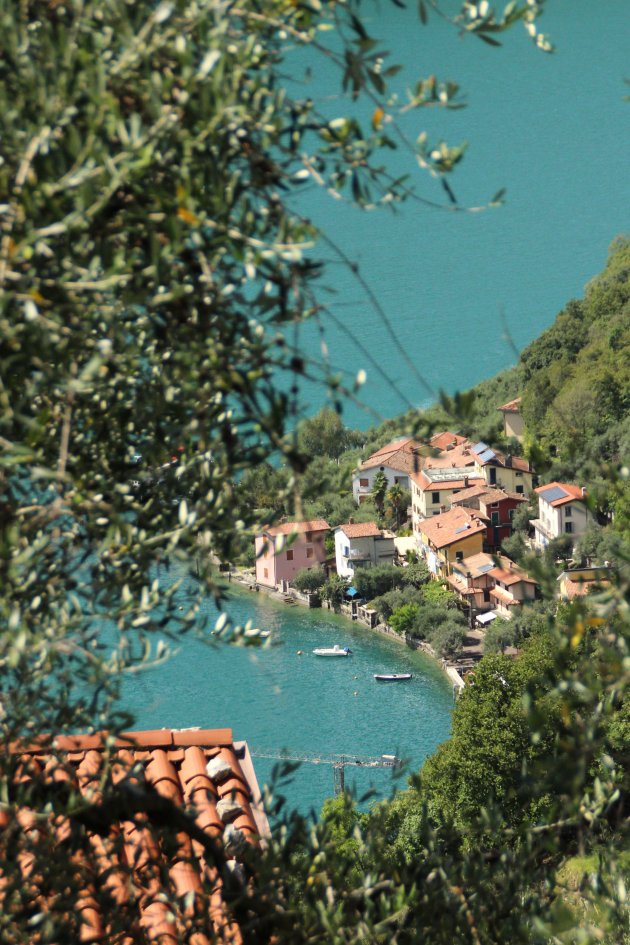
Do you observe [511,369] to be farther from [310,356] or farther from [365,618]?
[310,356]

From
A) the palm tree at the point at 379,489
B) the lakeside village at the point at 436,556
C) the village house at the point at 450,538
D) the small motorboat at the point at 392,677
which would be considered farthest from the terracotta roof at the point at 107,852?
the palm tree at the point at 379,489

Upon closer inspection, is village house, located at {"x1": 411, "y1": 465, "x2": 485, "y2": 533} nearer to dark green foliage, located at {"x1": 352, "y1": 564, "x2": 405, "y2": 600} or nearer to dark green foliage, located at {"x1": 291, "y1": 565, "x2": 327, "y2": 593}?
dark green foliage, located at {"x1": 352, "y1": 564, "x2": 405, "y2": 600}

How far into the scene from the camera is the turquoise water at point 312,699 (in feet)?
73.0

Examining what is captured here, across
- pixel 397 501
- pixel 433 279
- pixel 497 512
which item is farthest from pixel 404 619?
pixel 433 279

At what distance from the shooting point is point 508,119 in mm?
62188

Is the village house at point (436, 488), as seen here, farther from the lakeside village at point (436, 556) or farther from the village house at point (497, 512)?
the village house at point (497, 512)

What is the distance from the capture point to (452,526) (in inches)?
1146

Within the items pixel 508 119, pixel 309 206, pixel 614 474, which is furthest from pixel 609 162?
pixel 614 474

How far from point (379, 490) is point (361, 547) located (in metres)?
3.01

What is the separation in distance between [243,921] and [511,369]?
123 feet

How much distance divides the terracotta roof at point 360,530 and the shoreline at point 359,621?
1895 mm

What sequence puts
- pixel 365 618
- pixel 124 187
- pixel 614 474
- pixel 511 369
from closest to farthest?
pixel 124 187 < pixel 614 474 < pixel 365 618 < pixel 511 369

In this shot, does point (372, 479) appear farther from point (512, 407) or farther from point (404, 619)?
point (404, 619)

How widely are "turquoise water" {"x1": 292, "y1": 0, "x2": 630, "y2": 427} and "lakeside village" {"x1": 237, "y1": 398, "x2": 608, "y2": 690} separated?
2430 mm
